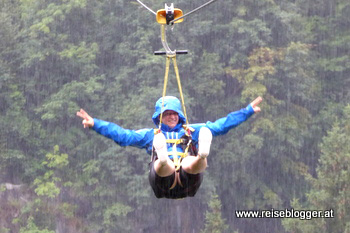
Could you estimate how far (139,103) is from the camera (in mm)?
19234

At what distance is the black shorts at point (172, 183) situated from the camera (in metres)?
5.21

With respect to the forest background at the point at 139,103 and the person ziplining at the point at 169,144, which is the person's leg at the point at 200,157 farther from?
the forest background at the point at 139,103

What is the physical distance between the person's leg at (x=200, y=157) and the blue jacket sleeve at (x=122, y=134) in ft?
1.43

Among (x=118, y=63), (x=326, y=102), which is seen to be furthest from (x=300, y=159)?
(x=118, y=63)

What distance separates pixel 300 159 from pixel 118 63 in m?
6.61

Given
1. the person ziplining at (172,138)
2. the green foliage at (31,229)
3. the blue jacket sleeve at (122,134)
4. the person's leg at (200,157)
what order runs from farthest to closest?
the green foliage at (31,229) → the blue jacket sleeve at (122,134) → the person ziplining at (172,138) → the person's leg at (200,157)

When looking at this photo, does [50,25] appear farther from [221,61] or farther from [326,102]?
[326,102]

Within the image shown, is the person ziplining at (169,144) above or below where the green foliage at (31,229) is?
above

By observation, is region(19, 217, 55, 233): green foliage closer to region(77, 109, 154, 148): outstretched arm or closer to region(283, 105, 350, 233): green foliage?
region(283, 105, 350, 233): green foliage

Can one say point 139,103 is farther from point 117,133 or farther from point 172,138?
point 117,133

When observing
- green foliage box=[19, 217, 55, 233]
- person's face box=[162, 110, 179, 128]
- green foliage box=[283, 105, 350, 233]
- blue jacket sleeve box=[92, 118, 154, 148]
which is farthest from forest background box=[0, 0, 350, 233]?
blue jacket sleeve box=[92, 118, 154, 148]

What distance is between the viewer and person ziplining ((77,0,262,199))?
5.04 m

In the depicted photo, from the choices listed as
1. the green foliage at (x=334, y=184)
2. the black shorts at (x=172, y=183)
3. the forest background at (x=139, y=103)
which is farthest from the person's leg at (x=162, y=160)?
the forest background at (x=139, y=103)

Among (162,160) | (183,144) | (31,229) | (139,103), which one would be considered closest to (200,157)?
(162,160)
